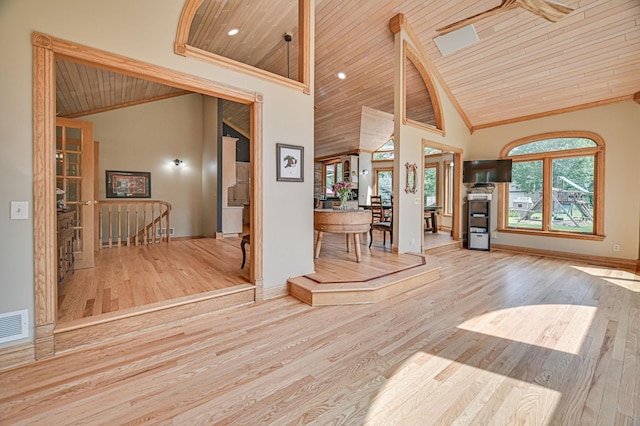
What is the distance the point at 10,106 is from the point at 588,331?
498 centimetres

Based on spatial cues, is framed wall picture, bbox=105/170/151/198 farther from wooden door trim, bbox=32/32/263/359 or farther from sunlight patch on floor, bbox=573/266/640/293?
sunlight patch on floor, bbox=573/266/640/293

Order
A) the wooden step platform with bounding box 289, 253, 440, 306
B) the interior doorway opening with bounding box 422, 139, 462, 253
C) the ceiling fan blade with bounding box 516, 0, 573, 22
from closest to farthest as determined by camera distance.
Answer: the ceiling fan blade with bounding box 516, 0, 573, 22 < the wooden step platform with bounding box 289, 253, 440, 306 < the interior doorway opening with bounding box 422, 139, 462, 253

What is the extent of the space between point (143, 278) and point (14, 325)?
1.60 meters

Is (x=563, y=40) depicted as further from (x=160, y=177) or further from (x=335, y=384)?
(x=160, y=177)

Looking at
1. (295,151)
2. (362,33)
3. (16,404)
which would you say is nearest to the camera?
(16,404)

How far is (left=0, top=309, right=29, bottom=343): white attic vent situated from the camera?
1934mm

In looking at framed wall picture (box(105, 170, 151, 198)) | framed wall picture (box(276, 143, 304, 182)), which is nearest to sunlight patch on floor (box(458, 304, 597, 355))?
framed wall picture (box(276, 143, 304, 182))

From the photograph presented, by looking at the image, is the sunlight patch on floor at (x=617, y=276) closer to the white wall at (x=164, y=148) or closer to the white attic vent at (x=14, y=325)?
the white attic vent at (x=14, y=325)

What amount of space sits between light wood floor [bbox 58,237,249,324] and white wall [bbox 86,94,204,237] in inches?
72.7

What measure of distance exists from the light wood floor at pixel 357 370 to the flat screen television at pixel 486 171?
12.0 feet

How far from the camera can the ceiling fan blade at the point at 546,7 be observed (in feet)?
8.80

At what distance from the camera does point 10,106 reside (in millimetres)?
1919

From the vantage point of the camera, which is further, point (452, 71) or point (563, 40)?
point (452, 71)

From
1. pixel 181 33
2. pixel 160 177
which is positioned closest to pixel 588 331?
pixel 181 33
